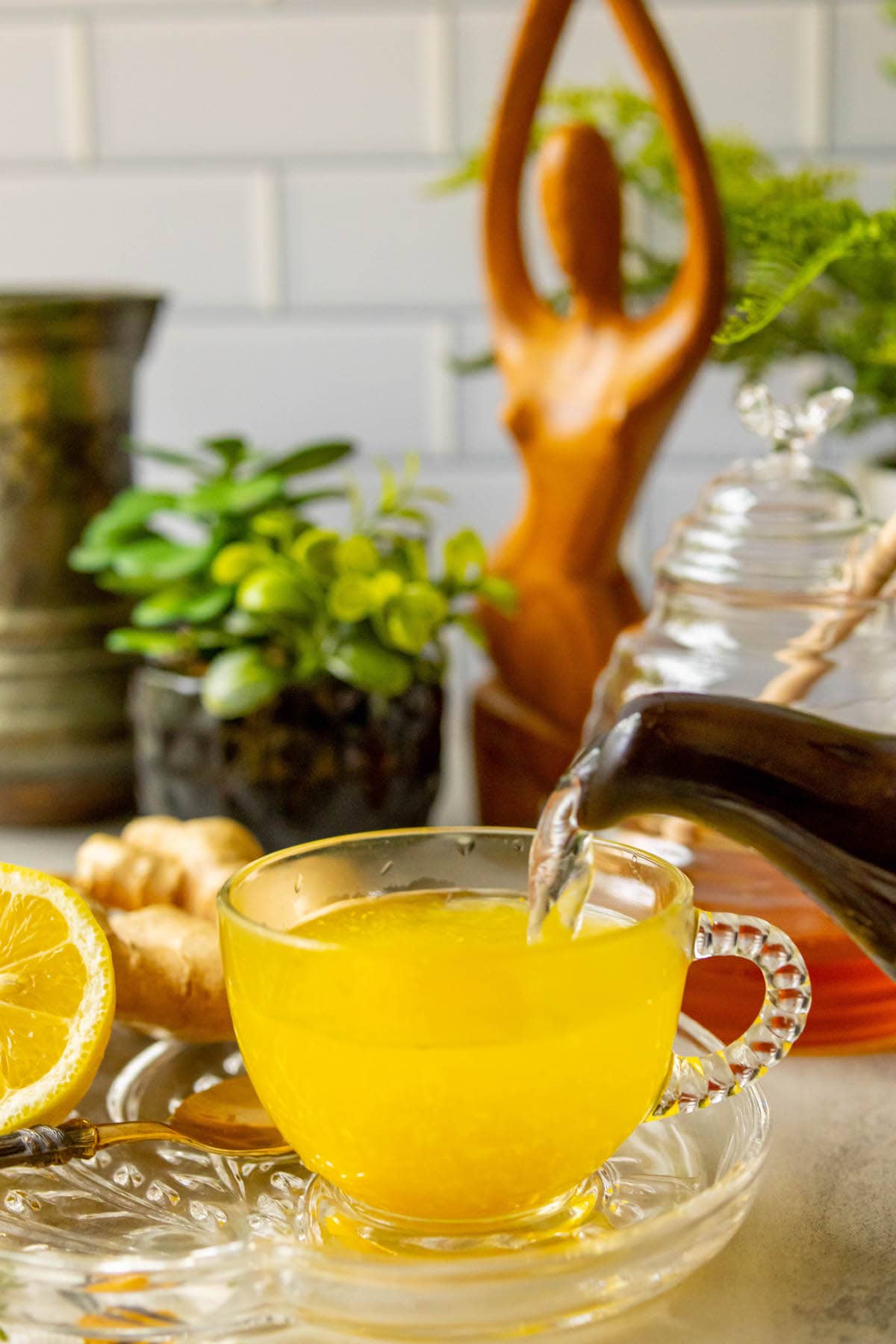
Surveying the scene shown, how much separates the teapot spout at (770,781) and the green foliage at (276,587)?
0.32 m

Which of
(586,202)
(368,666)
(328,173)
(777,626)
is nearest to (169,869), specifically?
(368,666)

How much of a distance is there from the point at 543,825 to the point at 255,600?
0.32 meters

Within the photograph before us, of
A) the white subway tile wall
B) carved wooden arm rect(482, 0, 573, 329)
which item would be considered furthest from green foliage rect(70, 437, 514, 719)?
the white subway tile wall

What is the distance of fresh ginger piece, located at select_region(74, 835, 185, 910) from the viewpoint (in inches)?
27.0

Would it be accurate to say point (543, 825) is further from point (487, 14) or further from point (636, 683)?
point (487, 14)

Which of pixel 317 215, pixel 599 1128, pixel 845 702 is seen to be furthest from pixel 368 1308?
pixel 317 215

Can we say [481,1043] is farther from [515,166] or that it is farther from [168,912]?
[515,166]

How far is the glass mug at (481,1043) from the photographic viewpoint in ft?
Result: 1.39

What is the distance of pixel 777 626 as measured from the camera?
0.66 m

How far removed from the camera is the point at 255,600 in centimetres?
74

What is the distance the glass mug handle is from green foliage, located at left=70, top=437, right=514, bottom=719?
1.01 ft

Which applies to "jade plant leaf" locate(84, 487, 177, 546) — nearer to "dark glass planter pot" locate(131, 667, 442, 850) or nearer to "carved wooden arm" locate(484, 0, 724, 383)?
"dark glass planter pot" locate(131, 667, 442, 850)

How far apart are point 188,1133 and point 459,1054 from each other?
0.14 metres

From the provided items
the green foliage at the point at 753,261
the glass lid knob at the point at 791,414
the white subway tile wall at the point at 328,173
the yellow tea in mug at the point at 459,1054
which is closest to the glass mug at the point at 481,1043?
the yellow tea in mug at the point at 459,1054
